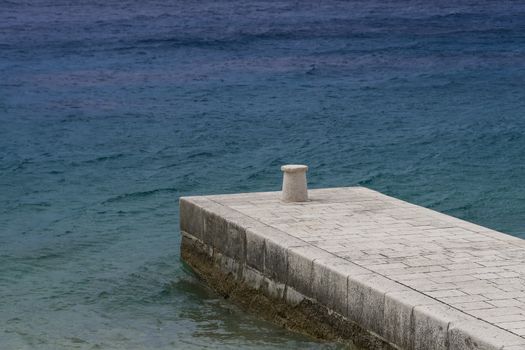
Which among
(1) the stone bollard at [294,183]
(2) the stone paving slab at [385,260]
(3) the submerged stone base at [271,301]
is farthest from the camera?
(1) the stone bollard at [294,183]

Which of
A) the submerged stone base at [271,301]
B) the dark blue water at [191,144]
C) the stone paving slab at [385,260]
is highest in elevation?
the stone paving slab at [385,260]

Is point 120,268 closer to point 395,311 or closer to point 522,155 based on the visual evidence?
point 395,311

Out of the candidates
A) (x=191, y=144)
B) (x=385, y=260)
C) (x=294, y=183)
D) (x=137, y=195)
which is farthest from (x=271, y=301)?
(x=191, y=144)

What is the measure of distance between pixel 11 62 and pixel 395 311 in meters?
32.3

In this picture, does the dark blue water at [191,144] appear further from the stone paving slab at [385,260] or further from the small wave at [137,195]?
the stone paving slab at [385,260]

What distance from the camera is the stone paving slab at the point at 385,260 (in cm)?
815

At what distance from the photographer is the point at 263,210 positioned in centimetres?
1180

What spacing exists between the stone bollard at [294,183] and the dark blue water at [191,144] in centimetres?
140

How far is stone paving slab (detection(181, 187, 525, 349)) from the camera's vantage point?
26.7ft

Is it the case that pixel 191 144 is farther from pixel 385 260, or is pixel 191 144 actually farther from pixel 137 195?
pixel 385 260

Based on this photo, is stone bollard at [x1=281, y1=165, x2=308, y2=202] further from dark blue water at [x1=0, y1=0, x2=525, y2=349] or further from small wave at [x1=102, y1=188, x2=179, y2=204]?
small wave at [x1=102, y1=188, x2=179, y2=204]

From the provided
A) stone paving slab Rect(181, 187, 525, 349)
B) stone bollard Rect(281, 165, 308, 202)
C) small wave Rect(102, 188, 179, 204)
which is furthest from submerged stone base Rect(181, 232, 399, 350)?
small wave Rect(102, 188, 179, 204)

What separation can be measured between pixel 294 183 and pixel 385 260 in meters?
2.64

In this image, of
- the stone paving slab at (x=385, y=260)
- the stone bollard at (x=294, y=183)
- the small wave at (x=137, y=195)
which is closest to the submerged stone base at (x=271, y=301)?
the stone paving slab at (x=385, y=260)
